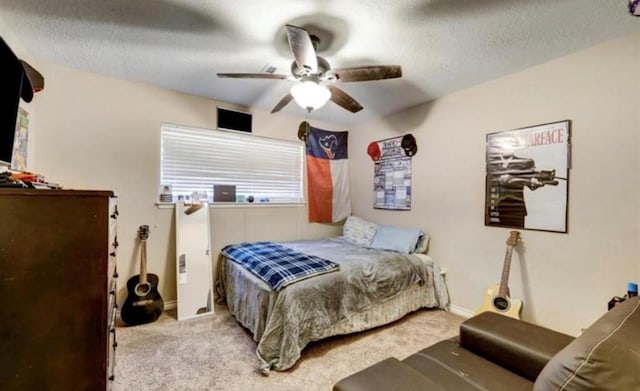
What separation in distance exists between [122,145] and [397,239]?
3.13 m

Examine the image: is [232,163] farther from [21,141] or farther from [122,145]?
[21,141]

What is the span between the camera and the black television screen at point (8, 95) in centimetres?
120

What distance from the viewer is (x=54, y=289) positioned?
1.06 m

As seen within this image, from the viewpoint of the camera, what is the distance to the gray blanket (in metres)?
1.98

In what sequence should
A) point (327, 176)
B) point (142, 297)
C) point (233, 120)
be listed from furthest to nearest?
point (327, 176) < point (233, 120) < point (142, 297)

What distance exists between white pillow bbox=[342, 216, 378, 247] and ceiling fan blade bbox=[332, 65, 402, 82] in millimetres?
2121

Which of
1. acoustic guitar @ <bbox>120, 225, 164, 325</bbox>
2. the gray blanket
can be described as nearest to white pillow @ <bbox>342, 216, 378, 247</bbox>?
the gray blanket

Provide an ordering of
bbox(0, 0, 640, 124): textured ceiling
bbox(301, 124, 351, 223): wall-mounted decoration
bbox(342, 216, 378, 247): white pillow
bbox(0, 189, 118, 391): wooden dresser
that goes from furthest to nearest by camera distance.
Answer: bbox(301, 124, 351, 223): wall-mounted decoration → bbox(342, 216, 378, 247): white pillow → bbox(0, 0, 640, 124): textured ceiling → bbox(0, 189, 118, 391): wooden dresser

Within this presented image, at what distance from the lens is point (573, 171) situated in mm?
2180

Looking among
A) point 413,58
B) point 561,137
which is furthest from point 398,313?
point 413,58

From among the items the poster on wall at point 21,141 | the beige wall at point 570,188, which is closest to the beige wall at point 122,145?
→ the poster on wall at point 21,141

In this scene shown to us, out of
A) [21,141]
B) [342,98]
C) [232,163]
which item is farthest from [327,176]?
[21,141]

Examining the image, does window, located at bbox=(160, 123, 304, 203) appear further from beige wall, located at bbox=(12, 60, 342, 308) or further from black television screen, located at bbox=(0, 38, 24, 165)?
black television screen, located at bbox=(0, 38, 24, 165)

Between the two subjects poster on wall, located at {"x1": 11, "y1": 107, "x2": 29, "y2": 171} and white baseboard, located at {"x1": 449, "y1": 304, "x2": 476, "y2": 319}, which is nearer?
poster on wall, located at {"x1": 11, "y1": 107, "x2": 29, "y2": 171}
